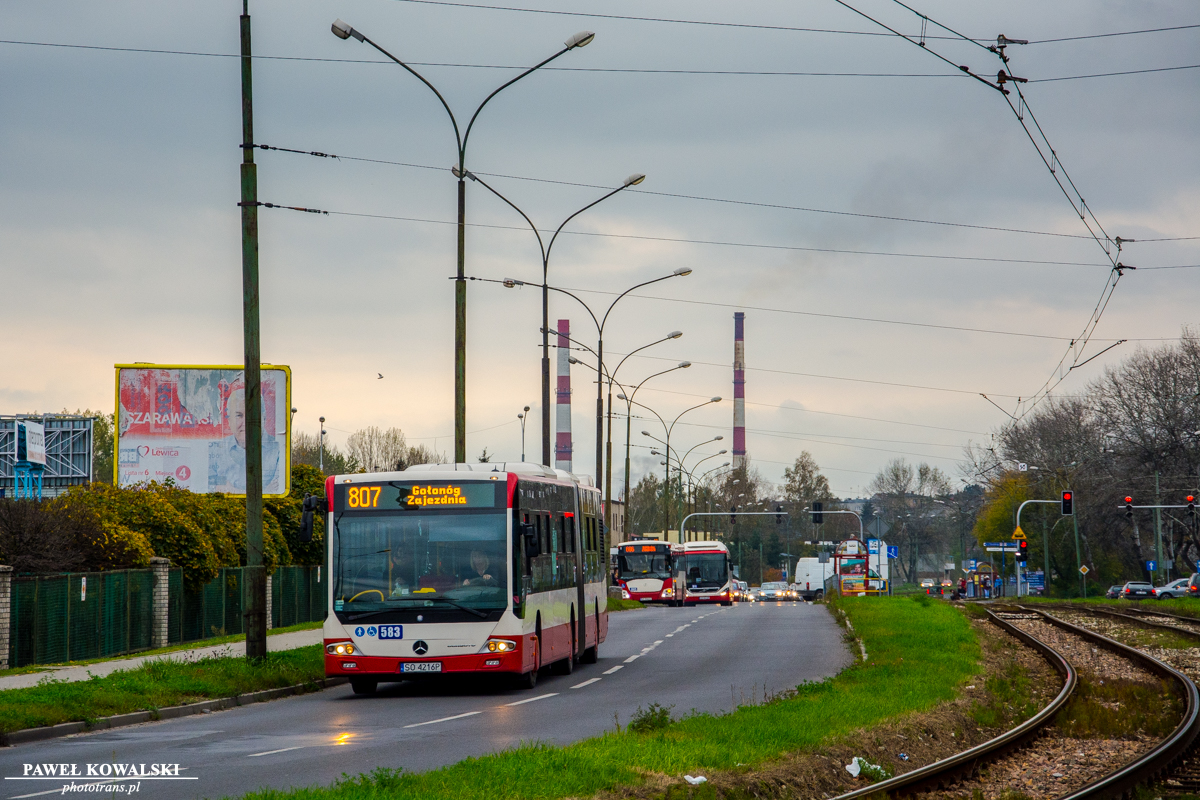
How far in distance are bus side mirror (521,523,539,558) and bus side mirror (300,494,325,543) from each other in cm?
278

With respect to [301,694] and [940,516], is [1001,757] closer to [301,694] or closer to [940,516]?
[301,694]

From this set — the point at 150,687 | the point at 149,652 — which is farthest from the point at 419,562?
the point at 149,652

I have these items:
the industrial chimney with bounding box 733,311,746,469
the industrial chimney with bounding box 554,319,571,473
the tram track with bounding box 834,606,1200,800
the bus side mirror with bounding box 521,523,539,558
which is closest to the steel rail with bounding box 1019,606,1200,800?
the tram track with bounding box 834,606,1200,800

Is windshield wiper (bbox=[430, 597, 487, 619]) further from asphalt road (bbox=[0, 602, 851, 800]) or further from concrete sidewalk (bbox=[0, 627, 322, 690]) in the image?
concrete sidewalk (bbox=[0, 627, 322, 690])

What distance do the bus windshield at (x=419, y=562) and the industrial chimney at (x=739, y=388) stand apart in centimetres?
9988

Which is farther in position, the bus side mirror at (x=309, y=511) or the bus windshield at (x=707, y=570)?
the bus windshield at (x=707, y=570)

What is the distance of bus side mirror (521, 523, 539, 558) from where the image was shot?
19094 mm

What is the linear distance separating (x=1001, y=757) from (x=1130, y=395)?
188ft

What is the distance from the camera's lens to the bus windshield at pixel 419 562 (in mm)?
18812

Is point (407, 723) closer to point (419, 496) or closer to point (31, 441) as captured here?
point (419, 496)

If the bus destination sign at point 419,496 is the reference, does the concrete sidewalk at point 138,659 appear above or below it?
below

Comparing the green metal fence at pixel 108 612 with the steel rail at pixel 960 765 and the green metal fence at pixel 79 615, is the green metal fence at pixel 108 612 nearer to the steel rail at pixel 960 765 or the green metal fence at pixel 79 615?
the green metal fence at pixel 79 615

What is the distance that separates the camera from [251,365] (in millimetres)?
20531

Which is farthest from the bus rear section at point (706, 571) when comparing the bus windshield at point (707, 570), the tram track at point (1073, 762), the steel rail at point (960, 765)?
the steel rail at point (960, 765)
